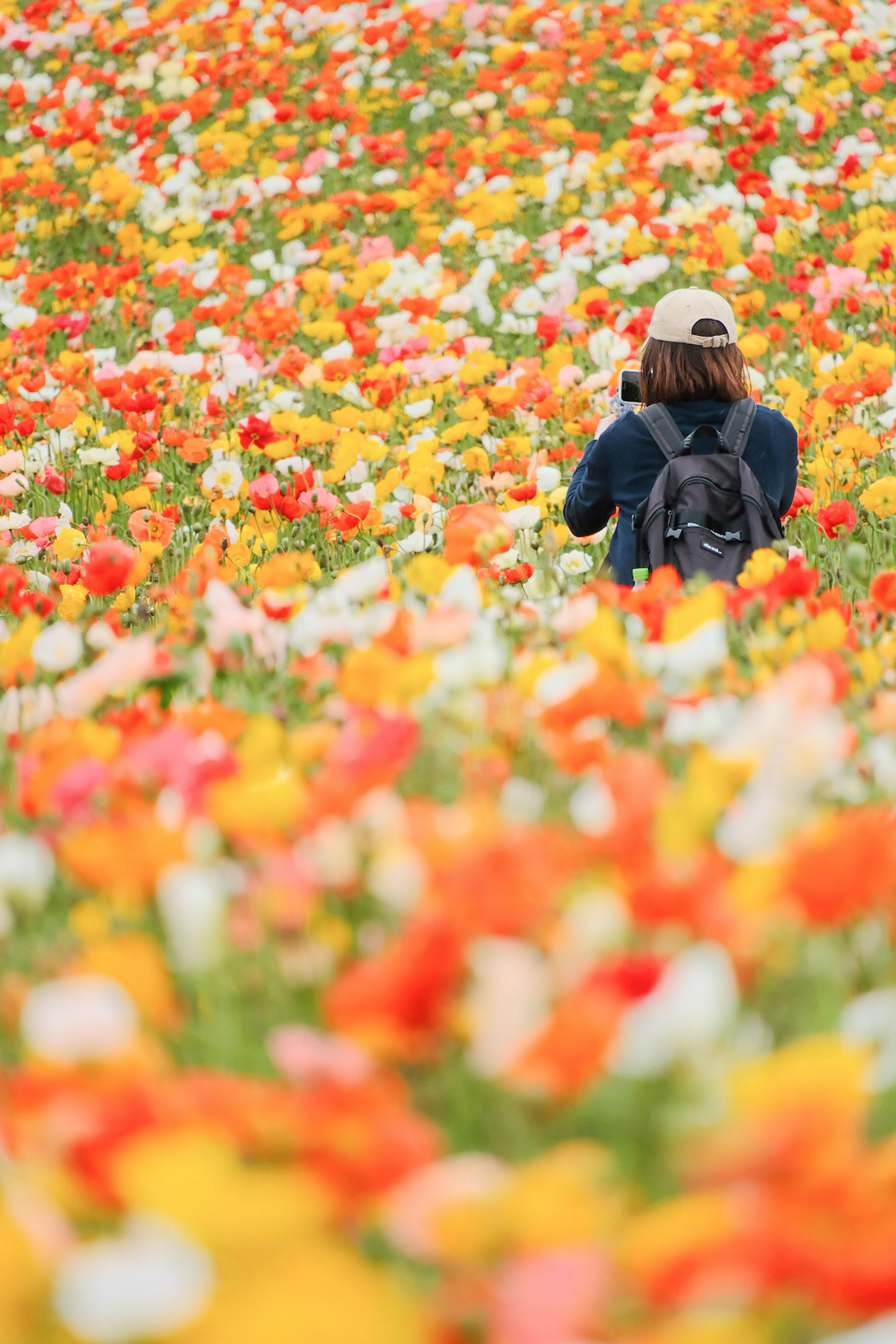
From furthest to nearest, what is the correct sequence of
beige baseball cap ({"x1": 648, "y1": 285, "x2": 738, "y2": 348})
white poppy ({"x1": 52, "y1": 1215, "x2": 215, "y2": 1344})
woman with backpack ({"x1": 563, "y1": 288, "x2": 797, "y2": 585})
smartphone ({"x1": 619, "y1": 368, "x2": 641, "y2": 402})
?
smartphone ({"x1": 619, "y1": 368, "x2": 641, "y2": 402}) < beige baseball cap ({"x1": 648, "y1": 285, "x2": 738, "y2": 348}) < woman with backpack ({"x1": 563, "y1": 288, "x2": 797, "y2": 585}) < white poppy ({"x1": 52, "y1": 1215, "x2": 215, "y2": 1344})

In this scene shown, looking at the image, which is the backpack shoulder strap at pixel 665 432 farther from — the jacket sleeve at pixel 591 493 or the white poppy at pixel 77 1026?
the white poppy at pixel 77 1026

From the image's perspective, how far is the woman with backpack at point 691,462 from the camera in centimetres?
333

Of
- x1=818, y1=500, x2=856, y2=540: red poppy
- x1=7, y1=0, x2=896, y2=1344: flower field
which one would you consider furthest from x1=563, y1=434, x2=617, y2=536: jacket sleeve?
x1=818, y1=500, x2=856, y2=540: red poppy

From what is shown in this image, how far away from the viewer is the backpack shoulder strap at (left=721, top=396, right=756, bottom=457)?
3.42m

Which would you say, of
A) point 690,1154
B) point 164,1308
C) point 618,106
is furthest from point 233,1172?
point 618,106

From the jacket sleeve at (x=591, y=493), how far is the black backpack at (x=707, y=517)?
0.81 feet

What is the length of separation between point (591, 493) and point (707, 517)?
43 centimetres

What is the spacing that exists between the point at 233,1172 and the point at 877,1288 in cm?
34

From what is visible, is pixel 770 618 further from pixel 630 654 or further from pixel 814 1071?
pixel 814 1071

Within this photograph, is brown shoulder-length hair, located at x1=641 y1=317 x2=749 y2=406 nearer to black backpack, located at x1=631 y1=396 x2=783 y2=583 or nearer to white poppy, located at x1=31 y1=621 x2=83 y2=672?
black backpack, located at x1=631 y1=396 x2=783 y2=583

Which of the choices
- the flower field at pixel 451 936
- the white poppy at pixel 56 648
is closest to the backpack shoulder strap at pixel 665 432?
the flower field at pixel 451 936

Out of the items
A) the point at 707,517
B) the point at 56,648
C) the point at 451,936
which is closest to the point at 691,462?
the point at 707,517

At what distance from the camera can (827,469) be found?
4.15 metres

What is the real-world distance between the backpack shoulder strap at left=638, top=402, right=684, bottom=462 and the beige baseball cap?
0.58ft
